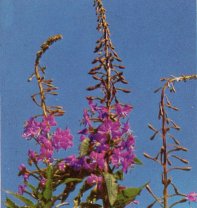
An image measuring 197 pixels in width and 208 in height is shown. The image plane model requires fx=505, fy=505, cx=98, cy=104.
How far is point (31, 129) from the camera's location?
164 inches

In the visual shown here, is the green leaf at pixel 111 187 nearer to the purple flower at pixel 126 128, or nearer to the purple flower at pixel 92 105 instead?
the purple flower at pixel 126 128

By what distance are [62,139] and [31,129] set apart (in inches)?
11.7

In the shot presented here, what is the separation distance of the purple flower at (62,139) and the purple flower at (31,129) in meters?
0.16

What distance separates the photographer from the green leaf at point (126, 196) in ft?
12.1

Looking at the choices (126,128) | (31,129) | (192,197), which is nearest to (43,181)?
(31,129)

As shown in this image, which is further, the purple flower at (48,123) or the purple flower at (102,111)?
the purple flower at (48,123)

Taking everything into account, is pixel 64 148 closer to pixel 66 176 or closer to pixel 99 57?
pixel 66 176

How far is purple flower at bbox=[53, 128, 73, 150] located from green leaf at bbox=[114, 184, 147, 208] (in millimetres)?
619

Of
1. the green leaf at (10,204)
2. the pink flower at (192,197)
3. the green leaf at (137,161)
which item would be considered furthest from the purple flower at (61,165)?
the pink flower at (192,197)

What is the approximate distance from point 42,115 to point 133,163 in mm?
961

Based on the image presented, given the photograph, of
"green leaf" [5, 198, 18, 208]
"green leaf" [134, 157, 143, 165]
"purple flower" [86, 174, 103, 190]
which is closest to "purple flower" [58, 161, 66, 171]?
"purple flower" [86, 174, 103, 190]

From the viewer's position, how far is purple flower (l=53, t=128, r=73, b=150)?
13.3 ft

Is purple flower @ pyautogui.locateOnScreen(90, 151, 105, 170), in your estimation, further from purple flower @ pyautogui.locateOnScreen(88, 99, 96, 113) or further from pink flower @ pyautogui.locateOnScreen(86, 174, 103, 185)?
purple flower @ pyautogui.locateOnScreen(88, 99, 96, 113)

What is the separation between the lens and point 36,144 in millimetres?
4266
